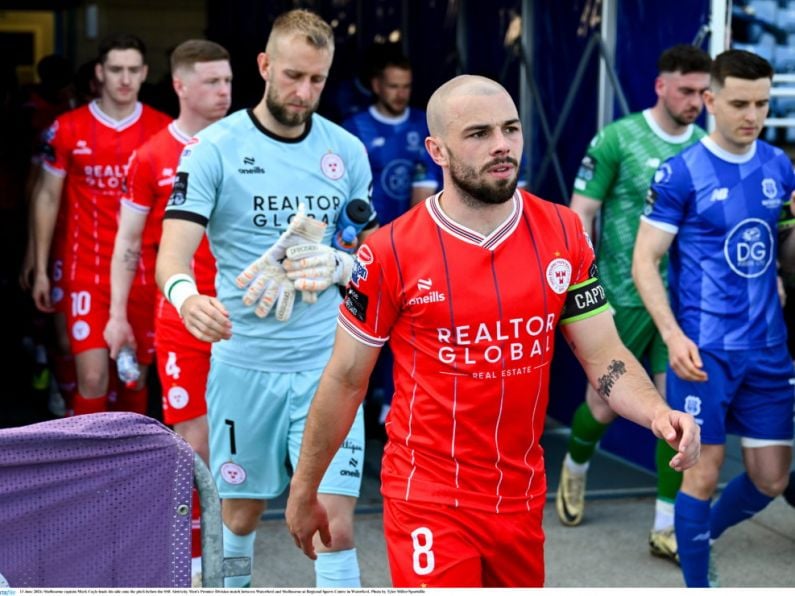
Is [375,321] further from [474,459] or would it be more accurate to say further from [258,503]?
[258,503]

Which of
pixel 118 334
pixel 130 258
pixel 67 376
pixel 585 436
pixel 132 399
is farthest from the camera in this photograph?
pixel 67 376

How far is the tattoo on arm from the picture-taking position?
5.77 metres

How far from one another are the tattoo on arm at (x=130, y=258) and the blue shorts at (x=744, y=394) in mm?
2168

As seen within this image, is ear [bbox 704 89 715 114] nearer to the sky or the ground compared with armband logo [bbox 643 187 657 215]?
nearer to the sky

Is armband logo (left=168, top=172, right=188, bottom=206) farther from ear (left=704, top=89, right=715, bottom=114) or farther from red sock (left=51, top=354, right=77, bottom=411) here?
red sock (left=51, top=354, right=77, bottom=411)

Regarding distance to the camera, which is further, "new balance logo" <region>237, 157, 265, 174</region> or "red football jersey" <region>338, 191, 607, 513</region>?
"new balance logo" <region>237, 157, 265, 174</region>

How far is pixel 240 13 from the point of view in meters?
10.7

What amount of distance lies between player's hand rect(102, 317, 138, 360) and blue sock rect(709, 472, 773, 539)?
98.2 inches

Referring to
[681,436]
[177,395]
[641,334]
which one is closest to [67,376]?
[177,395]

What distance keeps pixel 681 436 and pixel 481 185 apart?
79cm

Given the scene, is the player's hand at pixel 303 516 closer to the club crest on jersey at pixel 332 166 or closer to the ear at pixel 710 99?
the club crest on jersey at pixel 332 166

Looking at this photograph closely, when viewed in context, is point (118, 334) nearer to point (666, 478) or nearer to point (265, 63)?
point (265, 63)

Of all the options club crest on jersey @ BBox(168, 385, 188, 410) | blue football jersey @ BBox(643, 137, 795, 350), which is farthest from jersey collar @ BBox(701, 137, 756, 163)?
club crest on jersey @ BBox(168, 385, 188, 410)

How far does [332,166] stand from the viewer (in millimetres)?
4961
